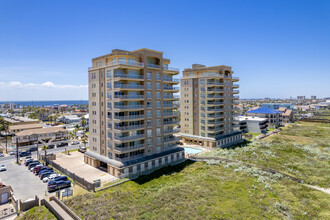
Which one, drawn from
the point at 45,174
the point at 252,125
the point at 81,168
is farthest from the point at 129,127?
the point at 252,125

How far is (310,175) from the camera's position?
1833 inches

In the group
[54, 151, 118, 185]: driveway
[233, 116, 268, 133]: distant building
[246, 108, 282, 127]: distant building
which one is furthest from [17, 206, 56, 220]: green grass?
[246, 108, 282, 127]: distant building

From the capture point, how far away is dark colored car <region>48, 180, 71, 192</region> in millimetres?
38097

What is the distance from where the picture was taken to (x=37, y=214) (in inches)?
1188

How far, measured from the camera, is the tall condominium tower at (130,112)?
1759 inches

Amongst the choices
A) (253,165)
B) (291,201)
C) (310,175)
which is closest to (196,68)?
(253,165)

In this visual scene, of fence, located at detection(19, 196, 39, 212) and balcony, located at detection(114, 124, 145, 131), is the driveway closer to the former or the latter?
balcony, located at detection(114, 124, 145, 131)

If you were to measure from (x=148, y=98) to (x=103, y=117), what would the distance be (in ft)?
38.2

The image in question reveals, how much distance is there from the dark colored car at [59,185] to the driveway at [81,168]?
13.6 ft

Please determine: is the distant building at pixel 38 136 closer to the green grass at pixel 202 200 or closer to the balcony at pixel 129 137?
the balcony at pixel 129 137

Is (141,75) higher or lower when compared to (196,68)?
lower

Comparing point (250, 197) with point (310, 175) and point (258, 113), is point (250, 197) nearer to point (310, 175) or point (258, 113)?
point (310, 175)

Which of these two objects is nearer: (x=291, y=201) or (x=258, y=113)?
(x=291, y=201)

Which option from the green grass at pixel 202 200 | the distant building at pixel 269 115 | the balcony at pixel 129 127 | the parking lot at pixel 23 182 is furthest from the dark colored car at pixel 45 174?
the distant building at pixel 269 115
